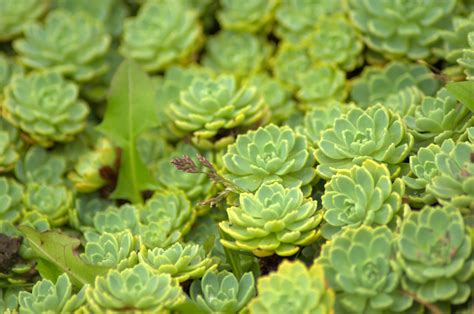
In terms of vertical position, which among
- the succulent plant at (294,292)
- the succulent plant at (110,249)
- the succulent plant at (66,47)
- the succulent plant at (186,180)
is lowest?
the succulent plant at (186,180)

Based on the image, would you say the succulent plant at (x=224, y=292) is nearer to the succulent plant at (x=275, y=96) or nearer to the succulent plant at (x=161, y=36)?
the succulent plant at (x=275, y=96)

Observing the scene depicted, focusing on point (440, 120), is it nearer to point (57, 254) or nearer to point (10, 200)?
point (57, 254)

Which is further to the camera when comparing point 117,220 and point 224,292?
point 117,220

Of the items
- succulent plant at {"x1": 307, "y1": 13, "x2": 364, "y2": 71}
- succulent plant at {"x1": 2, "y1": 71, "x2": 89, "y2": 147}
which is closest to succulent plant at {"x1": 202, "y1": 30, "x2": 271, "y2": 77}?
succulent plant at {"x1": 307, "y1": 13, "x2": 364, "y2": 71}

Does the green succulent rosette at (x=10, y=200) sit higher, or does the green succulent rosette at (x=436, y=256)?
the green succulent rosette at (x=436, y=256)

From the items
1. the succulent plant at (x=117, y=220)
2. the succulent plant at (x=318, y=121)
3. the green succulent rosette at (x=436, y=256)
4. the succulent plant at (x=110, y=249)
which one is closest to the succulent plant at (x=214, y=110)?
the succulent plant at (x=318, y=121)

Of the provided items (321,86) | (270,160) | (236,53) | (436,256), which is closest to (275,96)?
(321,86)

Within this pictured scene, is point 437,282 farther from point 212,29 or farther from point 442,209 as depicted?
point 212,29

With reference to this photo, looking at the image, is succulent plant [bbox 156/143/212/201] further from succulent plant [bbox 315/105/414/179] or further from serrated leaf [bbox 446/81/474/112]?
serrated leaf [bbox 446/81/474/112]
